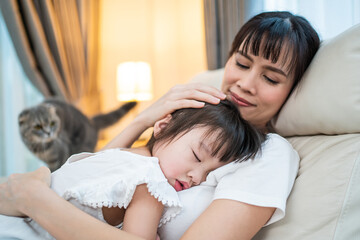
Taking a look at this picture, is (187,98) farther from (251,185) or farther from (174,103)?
(251,185)

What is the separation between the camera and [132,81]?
3398 mm

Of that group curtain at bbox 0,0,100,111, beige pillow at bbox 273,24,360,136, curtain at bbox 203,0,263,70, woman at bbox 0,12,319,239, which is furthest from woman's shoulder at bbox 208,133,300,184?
curtain at bbox 0,0,100,111

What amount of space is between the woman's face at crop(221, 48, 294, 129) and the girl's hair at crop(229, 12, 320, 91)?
0.08ft

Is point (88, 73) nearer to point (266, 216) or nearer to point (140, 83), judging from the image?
point (140, 83)

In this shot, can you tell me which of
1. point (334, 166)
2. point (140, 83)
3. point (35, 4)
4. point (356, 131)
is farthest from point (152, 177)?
point (35, 4)

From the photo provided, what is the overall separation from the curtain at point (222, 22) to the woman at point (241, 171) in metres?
1.33

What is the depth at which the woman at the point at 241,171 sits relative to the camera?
0.76 metres

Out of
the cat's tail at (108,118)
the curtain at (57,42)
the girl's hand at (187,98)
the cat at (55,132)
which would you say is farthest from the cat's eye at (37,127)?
the girl's hand at (187,98)

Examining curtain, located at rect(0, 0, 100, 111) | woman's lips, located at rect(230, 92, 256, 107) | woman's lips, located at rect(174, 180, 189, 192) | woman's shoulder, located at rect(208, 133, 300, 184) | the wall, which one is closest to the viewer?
woman's shoulder, located at rect(208, 133, 300, 184)

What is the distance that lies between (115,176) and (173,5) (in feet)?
12.0

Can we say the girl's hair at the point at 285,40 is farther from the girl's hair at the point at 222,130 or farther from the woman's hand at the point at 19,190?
the woman's hand at the point at 19,190

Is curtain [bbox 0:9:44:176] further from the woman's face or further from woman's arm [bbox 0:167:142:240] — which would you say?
the woman's face

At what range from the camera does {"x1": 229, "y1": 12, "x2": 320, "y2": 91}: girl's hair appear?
42.6 inches

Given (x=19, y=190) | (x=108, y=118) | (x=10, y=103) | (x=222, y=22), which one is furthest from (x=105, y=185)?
(x=10, y=103)
